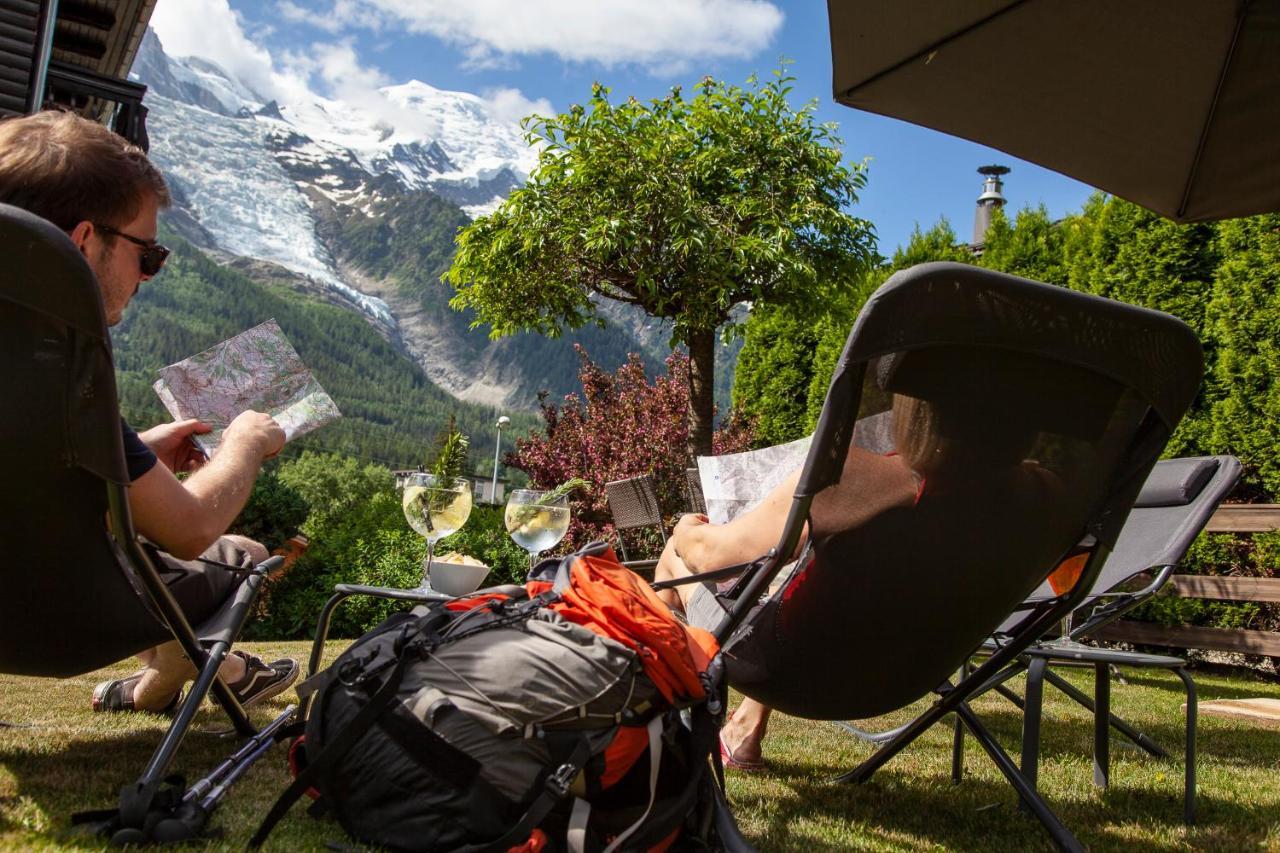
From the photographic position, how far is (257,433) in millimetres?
1937

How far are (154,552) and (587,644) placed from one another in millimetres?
972

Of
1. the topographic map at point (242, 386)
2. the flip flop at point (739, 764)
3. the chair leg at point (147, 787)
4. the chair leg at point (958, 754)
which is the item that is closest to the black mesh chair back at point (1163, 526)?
the chair leg at point (958, 754)

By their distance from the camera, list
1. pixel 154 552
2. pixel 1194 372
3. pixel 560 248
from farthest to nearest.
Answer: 1. pixel 560 248
2. pixel 154 552
3. pixel 1194 372

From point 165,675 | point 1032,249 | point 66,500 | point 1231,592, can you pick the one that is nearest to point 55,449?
point 66,500

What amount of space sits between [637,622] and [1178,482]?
216cm

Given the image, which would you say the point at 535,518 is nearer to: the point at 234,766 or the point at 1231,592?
the point at 234,766

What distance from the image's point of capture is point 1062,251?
8.17 meters

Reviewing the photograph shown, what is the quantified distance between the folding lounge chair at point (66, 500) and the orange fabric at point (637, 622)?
74cm

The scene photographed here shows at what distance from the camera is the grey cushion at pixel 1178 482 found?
9.62 ft

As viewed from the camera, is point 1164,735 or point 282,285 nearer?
point 1164,735

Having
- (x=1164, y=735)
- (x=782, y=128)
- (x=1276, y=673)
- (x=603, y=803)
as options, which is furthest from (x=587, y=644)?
(x=1276, y=673)

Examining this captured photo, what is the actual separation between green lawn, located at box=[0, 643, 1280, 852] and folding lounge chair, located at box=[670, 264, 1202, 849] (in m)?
0.37

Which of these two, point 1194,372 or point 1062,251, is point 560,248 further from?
point 1194,372

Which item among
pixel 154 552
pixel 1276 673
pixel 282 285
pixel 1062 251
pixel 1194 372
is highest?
pixel 1062 251
